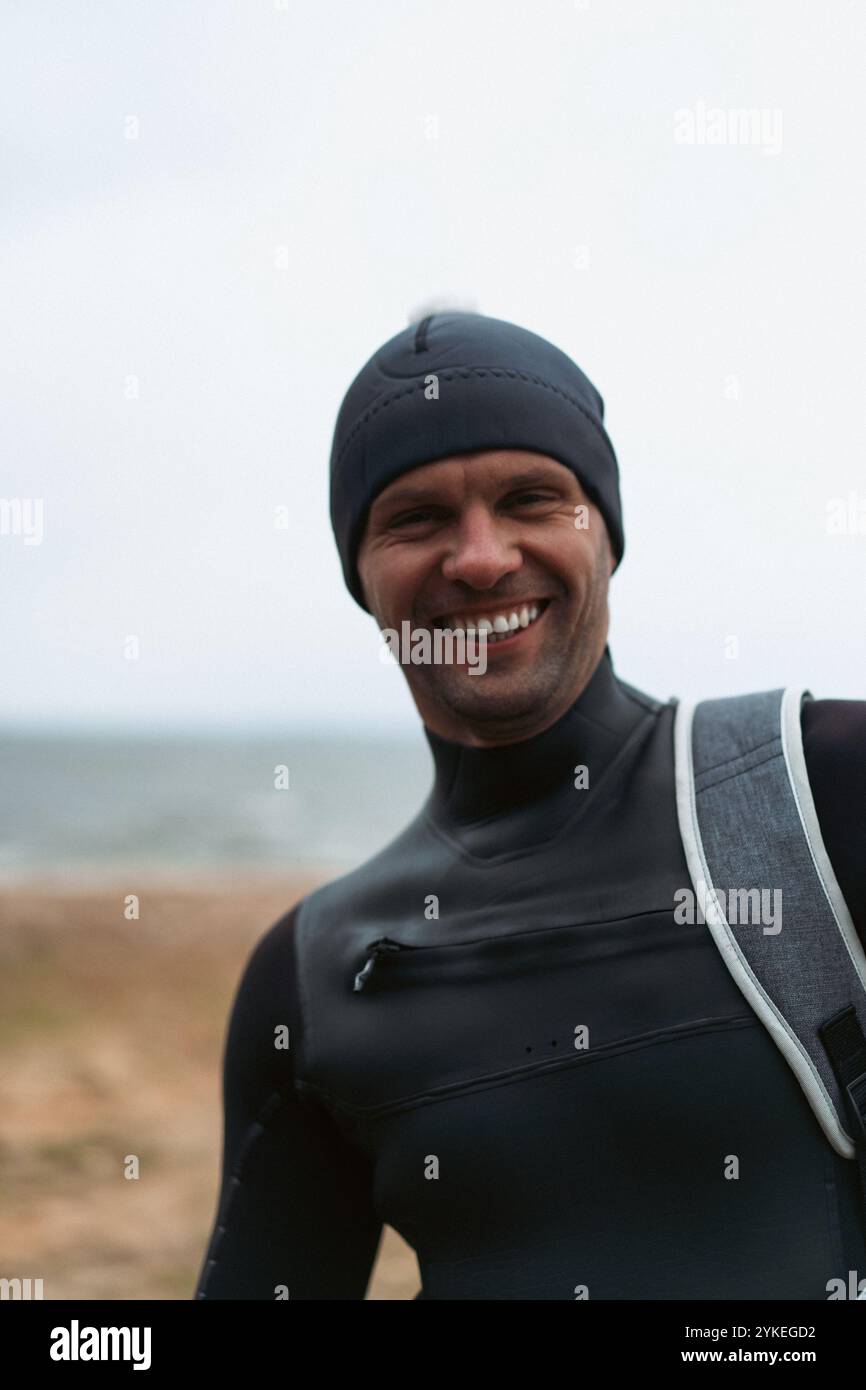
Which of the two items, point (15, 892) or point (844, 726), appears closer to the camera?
point (844, 726)

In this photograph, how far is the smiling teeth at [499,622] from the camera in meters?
Answer: 2.51

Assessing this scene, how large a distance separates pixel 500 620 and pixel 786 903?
2.36 feet

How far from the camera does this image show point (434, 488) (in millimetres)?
2535

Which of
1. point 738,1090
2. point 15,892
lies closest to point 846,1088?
point 738,1090

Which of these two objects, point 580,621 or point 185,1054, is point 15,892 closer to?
point 185,1054

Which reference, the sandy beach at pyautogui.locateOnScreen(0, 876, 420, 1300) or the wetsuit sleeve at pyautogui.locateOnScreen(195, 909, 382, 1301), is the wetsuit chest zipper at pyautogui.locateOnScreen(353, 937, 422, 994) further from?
the sandy beach at pyautogui.locateOnScreen(0, 876, 420, 1300)

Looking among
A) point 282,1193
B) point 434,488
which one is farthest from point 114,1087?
point 434,488

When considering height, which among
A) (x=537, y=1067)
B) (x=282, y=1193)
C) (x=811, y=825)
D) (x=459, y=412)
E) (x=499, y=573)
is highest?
(x=459, y=412)

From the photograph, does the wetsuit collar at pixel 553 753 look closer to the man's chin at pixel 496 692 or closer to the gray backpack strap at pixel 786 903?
the man's chin at pixel 496 692

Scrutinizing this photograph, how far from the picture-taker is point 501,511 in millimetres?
2529

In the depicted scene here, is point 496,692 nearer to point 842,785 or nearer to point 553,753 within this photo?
point 553,753

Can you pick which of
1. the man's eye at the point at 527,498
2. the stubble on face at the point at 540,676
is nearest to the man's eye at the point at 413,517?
the man's eye at the point at 527,498

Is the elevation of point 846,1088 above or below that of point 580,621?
below
